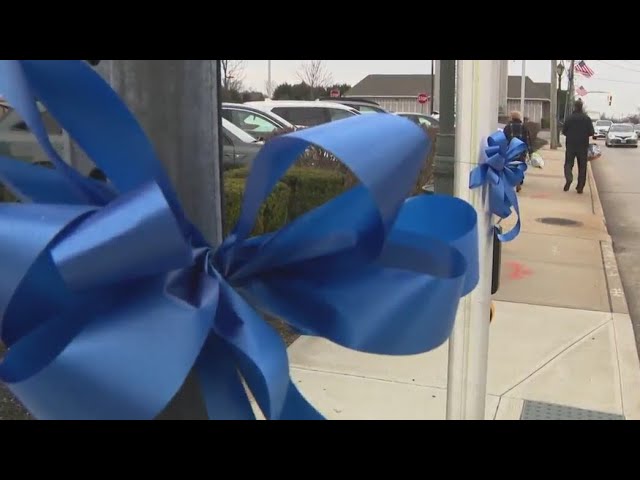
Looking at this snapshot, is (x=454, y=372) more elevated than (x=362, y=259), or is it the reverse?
(x=362, y=259)

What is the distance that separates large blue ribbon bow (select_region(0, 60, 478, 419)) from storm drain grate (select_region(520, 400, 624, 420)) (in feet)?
10.6

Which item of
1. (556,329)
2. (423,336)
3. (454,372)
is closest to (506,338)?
(556,329)

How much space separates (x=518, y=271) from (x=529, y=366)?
2.95m

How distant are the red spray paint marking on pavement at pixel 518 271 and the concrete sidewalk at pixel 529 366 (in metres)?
A: 0.01

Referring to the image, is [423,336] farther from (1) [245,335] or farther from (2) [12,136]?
(2) [12,136]

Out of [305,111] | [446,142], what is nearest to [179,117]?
[446,142]

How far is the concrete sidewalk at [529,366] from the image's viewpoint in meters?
4.01

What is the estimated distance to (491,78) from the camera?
2139 millimetres

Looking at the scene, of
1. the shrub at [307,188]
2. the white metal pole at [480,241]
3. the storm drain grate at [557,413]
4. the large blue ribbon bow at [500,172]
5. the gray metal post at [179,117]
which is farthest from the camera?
the shrub at [307,188]

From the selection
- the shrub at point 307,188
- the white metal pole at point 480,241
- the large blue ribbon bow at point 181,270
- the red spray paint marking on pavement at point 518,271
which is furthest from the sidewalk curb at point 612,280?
the large blue ribbon bow at point 181,270

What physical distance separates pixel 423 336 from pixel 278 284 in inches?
7.4

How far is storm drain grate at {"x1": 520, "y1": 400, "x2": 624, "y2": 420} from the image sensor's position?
3.84 metres

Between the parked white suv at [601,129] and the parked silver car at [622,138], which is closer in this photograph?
the parked silver car at [622,138]

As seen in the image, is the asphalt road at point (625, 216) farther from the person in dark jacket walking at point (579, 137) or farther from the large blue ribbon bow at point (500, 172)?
the large blue ribbon bow at point (500, 172)
